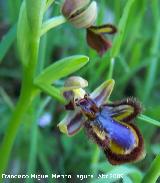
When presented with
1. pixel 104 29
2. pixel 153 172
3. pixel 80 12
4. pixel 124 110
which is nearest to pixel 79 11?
pixel 80 12

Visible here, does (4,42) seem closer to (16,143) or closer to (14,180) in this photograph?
(14,180)

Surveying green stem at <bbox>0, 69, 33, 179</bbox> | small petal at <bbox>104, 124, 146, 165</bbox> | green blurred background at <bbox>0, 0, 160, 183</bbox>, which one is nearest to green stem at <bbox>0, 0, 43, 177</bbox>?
green stem at <bbox>0, 69, 33, 179</bbox>

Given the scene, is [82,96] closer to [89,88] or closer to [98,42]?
[98,42]

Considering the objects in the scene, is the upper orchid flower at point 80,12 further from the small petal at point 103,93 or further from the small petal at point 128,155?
the small petal at point 128,155

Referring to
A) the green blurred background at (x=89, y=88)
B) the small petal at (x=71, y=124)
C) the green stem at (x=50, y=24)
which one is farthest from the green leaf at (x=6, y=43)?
the small petal at (x=71, y=124)

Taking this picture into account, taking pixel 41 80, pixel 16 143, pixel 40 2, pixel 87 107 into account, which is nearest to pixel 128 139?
pixel 87 107
